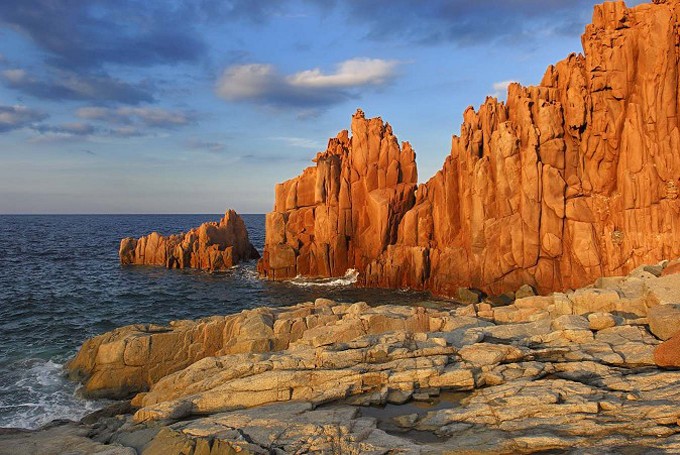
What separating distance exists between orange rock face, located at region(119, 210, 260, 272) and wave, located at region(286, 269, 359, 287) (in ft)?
58.8

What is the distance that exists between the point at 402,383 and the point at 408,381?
29 cm

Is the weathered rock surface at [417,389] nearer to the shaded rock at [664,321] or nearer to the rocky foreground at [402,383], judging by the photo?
the rocky foreground at [402,383]

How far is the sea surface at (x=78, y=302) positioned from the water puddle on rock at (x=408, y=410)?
16918 millimetres

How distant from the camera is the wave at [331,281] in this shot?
2456 inches

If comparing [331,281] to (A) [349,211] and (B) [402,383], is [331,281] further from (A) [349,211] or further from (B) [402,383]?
(B) [402,383]

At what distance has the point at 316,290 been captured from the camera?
59.5m

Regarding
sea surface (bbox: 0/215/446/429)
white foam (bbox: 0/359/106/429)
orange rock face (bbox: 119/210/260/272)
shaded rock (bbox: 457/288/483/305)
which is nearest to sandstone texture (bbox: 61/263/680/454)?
white foam (bbox: 0/359/106/429)

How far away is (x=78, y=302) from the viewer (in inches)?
1955

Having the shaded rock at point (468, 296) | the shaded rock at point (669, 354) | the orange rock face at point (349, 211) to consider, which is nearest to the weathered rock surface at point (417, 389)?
the shaded rock at point (669, 354)

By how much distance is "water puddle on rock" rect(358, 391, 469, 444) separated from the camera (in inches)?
609

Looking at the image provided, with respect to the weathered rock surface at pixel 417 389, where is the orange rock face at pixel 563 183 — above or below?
above

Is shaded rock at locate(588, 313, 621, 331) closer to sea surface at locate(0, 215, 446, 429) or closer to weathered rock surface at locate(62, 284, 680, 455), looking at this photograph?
weathered rock surface at locate(62, 284, 680, 455)

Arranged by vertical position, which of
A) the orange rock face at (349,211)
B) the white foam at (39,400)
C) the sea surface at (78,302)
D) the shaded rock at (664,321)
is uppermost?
the orange rock face at (349,211)

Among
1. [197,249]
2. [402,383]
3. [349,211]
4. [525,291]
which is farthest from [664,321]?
[197,249]
